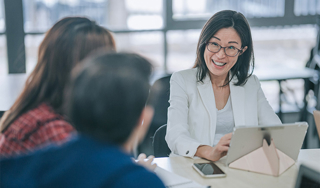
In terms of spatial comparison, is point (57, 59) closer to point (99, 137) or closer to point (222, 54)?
point (99, 137)

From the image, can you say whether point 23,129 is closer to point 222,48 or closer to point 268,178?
point 268,178

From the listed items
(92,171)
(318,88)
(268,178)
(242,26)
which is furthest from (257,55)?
(92,171)

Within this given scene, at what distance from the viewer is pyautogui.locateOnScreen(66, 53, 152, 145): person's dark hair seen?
600 mm

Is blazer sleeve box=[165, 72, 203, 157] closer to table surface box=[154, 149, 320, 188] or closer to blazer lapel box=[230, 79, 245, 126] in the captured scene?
table surface box=[154, 149, 320, 188]

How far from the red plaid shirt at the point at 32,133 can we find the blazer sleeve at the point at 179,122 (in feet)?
2.12

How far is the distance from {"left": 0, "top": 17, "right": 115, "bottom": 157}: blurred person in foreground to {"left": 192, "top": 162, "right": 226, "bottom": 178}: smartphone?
1.73 ft

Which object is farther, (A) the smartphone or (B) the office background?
(B) the office background

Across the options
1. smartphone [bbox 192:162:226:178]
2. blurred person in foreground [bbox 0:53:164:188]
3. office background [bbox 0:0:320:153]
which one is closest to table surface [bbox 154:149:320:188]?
smartphone [bbox 192:162:226:178]

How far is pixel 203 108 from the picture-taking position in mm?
1724

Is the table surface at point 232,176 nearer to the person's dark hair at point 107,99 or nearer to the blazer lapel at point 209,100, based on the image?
the blazer lapel at point 209,100

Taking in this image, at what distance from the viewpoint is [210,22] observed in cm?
173

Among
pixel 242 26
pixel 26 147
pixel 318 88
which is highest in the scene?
pixel 242 26

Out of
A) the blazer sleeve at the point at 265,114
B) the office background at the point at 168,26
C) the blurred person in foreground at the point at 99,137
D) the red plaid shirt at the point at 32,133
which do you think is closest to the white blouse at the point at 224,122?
the blazer sleeve at the point at 265,114

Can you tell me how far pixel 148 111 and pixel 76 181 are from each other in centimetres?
21
